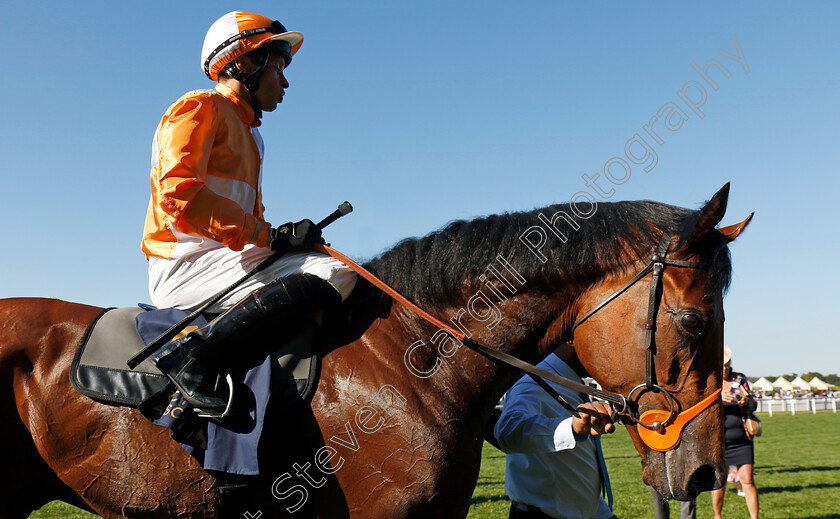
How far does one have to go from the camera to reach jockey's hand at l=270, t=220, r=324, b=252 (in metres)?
2.98

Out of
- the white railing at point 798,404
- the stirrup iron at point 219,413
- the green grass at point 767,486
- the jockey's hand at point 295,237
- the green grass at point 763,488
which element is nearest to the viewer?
the stirrup iron at point 219,413

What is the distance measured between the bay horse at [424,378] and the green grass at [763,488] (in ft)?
22.1

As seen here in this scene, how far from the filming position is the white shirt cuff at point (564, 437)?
127 inches

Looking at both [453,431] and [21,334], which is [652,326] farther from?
[21,334]

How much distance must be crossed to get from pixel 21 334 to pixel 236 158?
129 centimetres

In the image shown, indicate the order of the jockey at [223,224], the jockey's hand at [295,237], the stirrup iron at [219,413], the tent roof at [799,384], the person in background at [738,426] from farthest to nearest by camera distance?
the tent roof at [799,384]
the person in background at [738,426]
the jockey's hand at [295,237]
the jockey at [223,224]
the stirrup iron at [219,413]

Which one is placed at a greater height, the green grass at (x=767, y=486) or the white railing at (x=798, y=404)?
the white railing at (x=798, y=404)

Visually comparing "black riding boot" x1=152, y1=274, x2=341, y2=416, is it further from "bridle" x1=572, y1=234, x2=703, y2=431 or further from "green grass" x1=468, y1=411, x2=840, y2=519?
"green grass" x1=468, y1=411, x2=840, y2=519

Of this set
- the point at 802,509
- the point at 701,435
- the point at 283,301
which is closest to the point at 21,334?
the point at 283,301

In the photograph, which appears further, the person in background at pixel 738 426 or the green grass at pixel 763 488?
the green grass at pixel 763 488

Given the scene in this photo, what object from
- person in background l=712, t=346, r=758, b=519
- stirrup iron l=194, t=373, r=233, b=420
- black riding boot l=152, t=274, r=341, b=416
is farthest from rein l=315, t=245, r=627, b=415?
person in background l=712, t=346, r=758, b=519

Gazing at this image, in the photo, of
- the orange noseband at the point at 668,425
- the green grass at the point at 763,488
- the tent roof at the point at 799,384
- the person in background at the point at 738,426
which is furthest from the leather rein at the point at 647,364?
the tent roof at the point at 799,384

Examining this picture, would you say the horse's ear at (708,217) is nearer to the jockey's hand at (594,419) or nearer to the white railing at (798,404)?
the jockey's hand at (594,419)

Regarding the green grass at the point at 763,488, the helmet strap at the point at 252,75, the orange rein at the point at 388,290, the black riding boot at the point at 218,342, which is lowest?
the green grass at the point at 763,488
